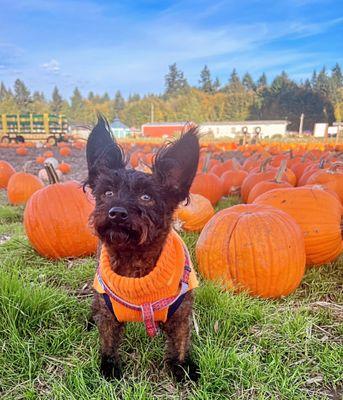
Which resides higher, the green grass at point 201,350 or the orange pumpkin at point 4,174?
the orange pumpkin at point 4,174

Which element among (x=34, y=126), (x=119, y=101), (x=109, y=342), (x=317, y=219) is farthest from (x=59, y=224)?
(x=119, y=101)

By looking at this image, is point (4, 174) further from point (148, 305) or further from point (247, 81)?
point (247, 81)

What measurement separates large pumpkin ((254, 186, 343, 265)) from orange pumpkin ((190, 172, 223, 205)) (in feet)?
7.44

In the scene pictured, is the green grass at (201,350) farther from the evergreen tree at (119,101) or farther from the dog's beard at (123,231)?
the evergreen tree at (119,101)

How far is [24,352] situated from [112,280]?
0.73 meters

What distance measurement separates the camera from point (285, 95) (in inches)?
2638

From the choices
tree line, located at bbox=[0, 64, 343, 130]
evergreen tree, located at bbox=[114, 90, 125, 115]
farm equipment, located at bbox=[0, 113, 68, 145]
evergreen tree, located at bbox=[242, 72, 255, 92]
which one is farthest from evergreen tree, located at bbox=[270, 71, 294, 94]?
farm equipment, located at bbox=[0, 113, 68, 145]

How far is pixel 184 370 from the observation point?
2.01 metres

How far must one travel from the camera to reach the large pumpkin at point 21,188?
6309mm

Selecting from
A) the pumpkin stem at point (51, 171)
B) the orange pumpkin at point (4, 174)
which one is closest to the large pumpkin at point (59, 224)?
the pumpkin stem at point (51, 171)

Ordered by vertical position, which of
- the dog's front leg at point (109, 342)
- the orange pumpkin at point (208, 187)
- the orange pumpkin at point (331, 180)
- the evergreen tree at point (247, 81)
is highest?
the evergreen tree at point (247, 81)

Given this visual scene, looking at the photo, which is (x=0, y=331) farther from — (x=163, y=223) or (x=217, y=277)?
(x=217, y=277)

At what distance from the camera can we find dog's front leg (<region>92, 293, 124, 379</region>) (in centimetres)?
199

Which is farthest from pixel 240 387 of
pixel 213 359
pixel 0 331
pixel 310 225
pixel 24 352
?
pixel 310 225
